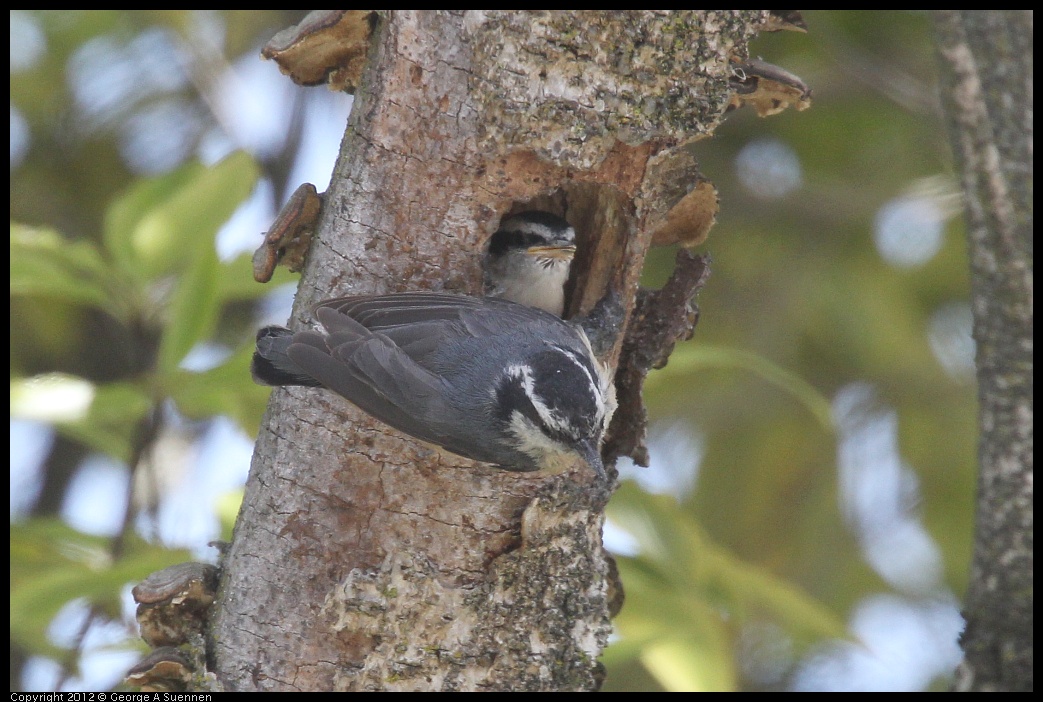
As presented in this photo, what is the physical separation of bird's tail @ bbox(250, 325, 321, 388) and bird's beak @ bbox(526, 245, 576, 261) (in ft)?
3.27

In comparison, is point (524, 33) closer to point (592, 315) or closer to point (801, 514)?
point (592, 315)

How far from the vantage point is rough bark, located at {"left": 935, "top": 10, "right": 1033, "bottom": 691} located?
2408 mm

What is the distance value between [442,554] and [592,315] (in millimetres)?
715

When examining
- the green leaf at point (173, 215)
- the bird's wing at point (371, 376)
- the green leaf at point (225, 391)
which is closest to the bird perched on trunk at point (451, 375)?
the bird's wing at point (371, 376)

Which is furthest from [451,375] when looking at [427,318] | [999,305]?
[999,305]

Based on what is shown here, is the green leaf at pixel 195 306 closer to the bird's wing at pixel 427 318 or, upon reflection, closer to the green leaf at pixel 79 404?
the green leaf at pixel 79 404

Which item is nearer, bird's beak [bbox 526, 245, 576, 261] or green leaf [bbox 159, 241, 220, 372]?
green leaf [bbox 159, 241, 220, 372]

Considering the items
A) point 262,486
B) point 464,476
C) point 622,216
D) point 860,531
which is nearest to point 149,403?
point 262,486

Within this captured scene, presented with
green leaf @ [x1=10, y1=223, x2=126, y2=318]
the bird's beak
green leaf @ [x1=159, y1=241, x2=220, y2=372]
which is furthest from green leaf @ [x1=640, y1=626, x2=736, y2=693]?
green leaf @ [x1=10, y1=223, x2=126, y2=318]

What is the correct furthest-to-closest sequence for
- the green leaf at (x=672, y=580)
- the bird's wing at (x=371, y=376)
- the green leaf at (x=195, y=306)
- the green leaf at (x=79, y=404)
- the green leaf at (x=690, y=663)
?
1. the green leaf at (x=672, y=580)
2. the green leaf at (x=690, y=663)
3. the green leaf at (x=79, y=404)
4. the green leaf at (x=195, y=306)
5. the bird's wing at (x=371, y=376)

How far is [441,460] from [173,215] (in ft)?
4.12

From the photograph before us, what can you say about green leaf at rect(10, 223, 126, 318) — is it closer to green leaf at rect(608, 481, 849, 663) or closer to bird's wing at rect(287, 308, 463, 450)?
bird's wing at rect(287, 308, 463, 450)

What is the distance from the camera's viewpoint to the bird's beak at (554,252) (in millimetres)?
Answer: 2971

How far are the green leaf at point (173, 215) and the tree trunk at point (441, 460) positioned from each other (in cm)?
74
